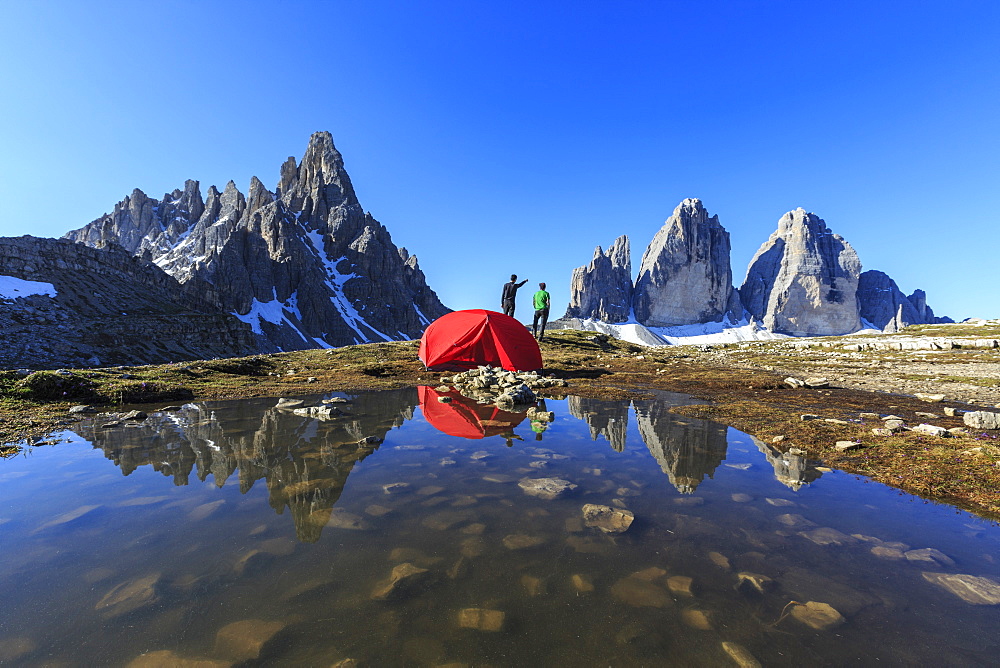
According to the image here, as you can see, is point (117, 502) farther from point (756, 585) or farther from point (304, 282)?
point (304, 282)

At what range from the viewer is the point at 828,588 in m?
3.54

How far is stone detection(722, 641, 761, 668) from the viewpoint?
2707mm

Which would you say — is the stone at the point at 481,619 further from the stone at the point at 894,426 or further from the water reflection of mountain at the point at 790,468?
the stone at the point at 894,426

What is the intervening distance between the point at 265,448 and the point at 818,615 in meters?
8.60

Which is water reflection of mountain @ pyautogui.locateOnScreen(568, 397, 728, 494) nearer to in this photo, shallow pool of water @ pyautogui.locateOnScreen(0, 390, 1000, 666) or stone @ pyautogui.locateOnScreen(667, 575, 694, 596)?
shallow pool of water @ pyautogui.locateOnScreen(0, 390, 1000, 666)

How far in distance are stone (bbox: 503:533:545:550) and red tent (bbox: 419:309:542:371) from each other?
1489cm

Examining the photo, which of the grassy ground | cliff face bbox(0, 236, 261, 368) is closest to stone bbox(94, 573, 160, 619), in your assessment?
the grassy ground

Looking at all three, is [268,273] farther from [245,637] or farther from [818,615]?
[818,615]

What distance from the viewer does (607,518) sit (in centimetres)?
484

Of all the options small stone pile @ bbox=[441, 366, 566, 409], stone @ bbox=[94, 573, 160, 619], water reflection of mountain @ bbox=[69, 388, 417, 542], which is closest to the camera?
stone @ bbox=[94, 573, 160, 619]

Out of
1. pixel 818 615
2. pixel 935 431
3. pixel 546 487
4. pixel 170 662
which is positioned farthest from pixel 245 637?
pixel 935 431

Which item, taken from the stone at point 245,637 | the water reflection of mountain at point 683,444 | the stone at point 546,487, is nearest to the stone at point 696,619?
the stone at point 546,487

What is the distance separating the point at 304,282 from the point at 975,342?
192 metres

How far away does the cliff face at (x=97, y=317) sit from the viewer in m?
44.5
